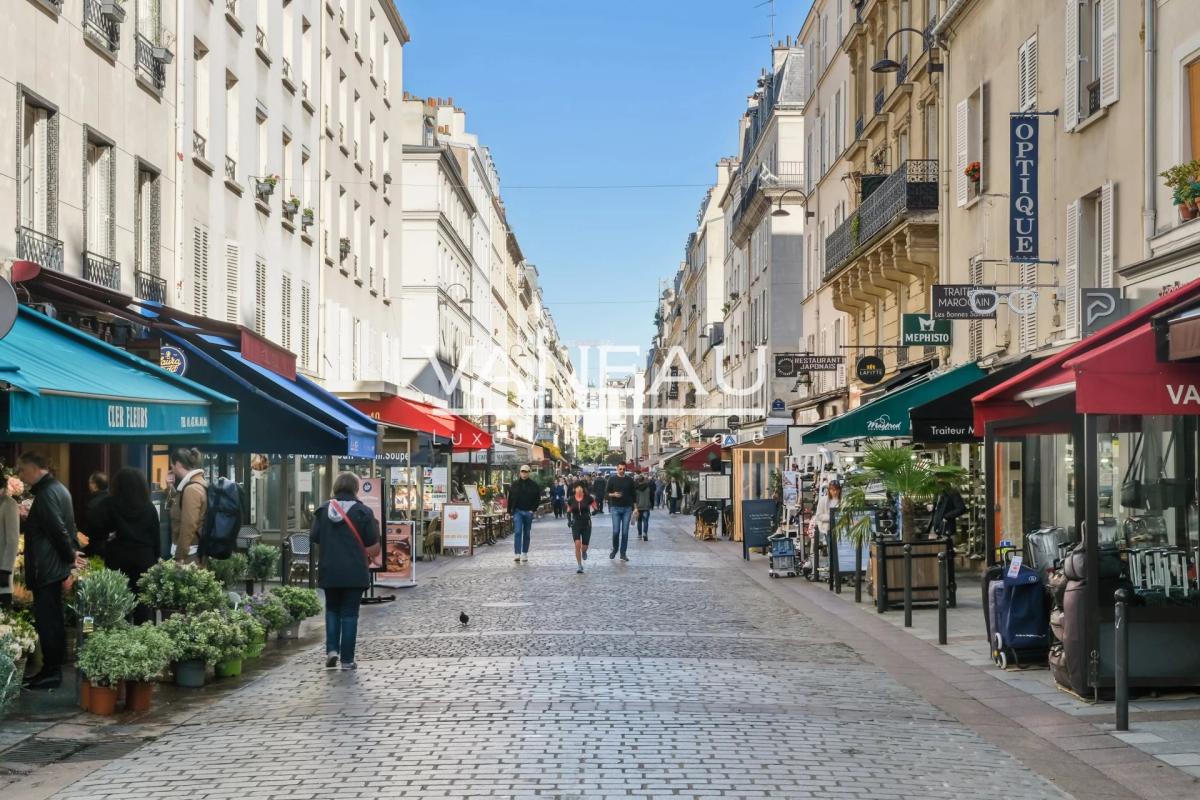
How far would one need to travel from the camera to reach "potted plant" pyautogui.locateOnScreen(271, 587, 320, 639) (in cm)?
1431

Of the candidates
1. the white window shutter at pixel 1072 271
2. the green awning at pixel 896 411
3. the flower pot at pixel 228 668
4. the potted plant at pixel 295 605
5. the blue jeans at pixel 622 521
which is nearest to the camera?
the flower pot at pixel 228 668

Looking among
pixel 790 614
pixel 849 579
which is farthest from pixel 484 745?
pixel 849 579

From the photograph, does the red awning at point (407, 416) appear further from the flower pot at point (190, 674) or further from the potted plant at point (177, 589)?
the flower pot at point (190, 674)

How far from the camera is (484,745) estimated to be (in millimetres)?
8477

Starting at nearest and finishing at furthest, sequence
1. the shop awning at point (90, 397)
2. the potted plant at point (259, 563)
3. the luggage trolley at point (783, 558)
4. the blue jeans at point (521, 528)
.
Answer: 1. the shop awning at point (90, 397)
2. the potted plant at point (259, 563)
3. the luggage trolley at point (783, 558)
4. the blue jeans at point (521, 528)

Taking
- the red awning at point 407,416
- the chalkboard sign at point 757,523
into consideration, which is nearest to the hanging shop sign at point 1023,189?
the chalkboard sign at point 757,523

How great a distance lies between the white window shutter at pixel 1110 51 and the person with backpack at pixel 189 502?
11.7 meters

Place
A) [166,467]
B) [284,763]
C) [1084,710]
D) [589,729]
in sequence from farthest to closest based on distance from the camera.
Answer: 1. [166,467]
2. [1084,710]
3. [589,729]
4. [284,763]

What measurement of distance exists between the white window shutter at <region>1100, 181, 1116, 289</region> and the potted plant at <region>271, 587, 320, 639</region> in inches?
416

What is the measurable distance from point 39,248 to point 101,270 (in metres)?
2.17

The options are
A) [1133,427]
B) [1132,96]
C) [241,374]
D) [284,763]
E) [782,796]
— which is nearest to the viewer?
[782,796]

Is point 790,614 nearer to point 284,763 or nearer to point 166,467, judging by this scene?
point 166,467

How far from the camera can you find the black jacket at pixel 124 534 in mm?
12242

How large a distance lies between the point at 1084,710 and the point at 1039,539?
2.53 meters
